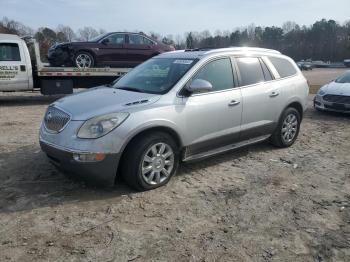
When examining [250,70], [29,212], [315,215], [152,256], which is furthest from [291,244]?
[250,70]

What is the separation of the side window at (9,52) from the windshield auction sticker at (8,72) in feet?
0.96

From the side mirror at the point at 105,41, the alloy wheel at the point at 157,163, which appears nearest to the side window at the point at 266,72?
the alloy wheel at the point at 157,163

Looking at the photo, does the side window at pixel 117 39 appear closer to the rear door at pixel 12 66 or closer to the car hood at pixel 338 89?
the rear door at pixel 12 66

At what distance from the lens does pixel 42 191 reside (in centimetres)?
448

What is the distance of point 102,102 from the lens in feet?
14.8

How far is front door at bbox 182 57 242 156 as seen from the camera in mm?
4879

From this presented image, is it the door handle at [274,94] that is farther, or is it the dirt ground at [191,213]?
the door handle at [274,94]

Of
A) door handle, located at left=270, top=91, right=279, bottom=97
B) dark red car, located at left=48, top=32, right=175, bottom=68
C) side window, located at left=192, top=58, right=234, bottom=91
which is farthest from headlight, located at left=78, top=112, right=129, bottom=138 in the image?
dark red car, located at left=48, top=32, right=175, bottom=68

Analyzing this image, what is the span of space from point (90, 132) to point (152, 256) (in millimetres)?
1600

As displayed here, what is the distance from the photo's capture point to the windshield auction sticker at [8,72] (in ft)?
37.9

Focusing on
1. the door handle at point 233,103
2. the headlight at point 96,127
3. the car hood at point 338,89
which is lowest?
the car hood at point 338,89

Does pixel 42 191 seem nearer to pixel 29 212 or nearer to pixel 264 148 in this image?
pixel 29 212

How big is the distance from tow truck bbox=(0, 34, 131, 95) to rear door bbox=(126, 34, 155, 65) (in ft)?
1.98

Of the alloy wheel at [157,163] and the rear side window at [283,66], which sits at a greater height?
the rear side window at [283,66]
